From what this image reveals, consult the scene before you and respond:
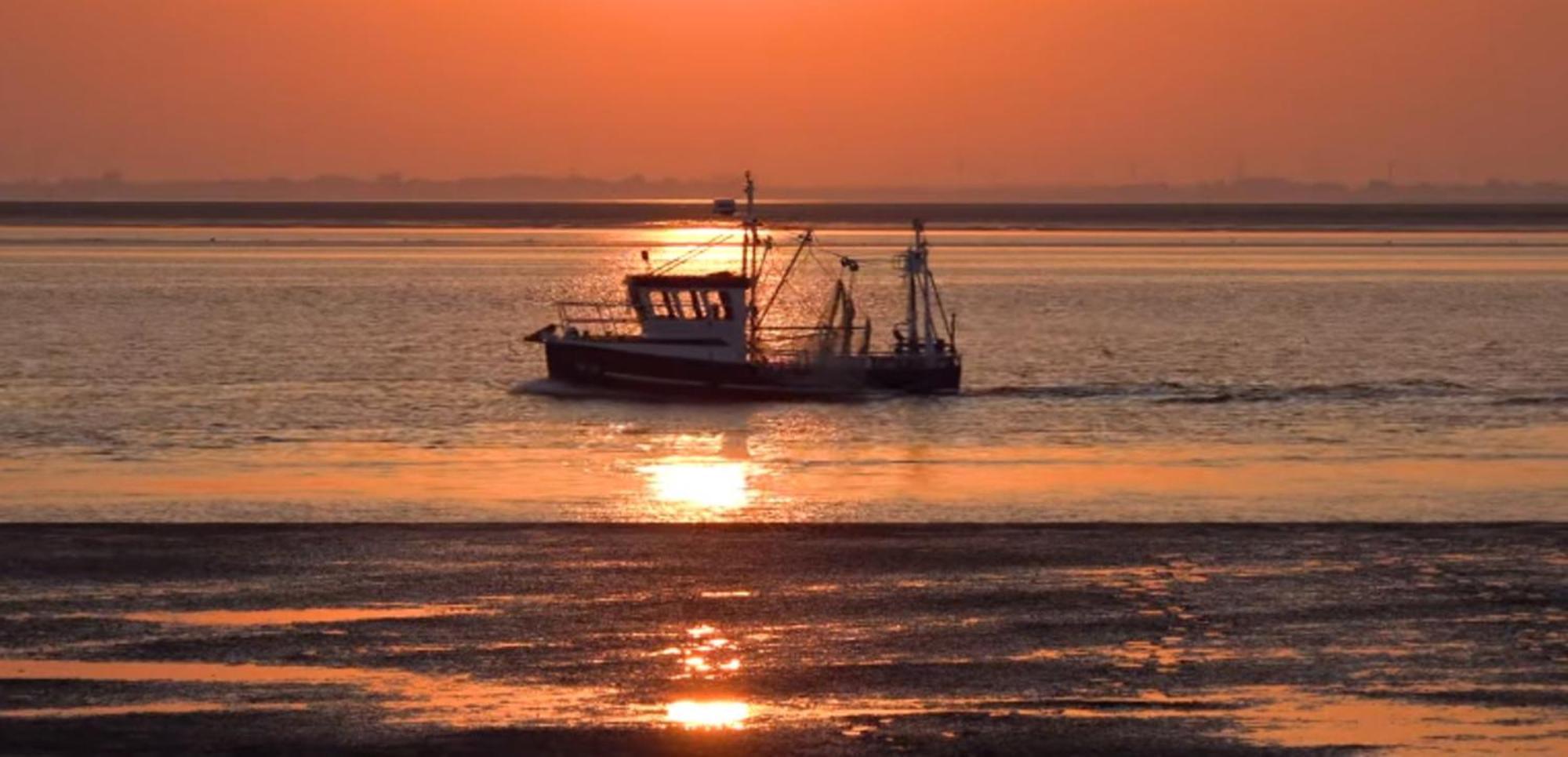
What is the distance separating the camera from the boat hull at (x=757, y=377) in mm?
62438

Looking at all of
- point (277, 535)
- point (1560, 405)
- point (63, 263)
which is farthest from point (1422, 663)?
point (63, 263)

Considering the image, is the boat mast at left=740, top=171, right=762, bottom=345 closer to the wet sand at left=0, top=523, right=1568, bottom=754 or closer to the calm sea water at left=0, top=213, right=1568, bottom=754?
the calm sea water at left=0, top=213, right=1568, bottom=754

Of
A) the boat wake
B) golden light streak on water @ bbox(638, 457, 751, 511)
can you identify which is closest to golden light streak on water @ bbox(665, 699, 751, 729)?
golden light streak on water @ bbox(638, 457, 751, 511)

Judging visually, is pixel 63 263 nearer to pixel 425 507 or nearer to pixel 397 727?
pixel 425 507

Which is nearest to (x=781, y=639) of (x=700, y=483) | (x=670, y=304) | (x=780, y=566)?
(x=780, y=566)

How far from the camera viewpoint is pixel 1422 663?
22.9 meters

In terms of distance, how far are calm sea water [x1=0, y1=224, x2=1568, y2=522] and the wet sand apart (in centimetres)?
453

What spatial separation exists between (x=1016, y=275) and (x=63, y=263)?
65.6 m

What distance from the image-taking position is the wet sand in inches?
796

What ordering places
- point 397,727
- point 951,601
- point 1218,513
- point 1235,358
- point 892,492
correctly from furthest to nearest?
point 1235,358
point 892,492
point 1218,513
point 951,601
point 397,727

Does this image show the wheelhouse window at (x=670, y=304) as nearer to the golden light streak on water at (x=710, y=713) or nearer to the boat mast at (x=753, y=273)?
the boat mast at (x=753, y=273)

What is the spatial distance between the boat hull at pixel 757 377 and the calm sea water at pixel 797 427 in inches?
75.0

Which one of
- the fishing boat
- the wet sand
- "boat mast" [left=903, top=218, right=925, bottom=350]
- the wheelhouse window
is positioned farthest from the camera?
"boat mast" [left=903, top=218, right=925, bottom=350]

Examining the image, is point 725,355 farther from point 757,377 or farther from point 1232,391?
point 1232,391
